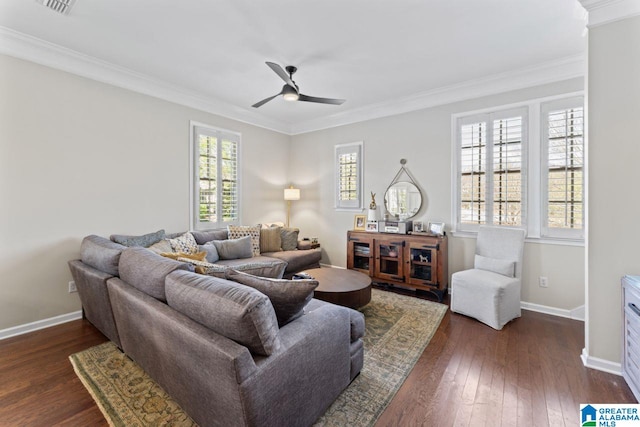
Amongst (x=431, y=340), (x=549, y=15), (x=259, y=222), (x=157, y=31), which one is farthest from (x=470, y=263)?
(x=157, y=31)

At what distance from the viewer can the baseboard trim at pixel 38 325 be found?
2.78m

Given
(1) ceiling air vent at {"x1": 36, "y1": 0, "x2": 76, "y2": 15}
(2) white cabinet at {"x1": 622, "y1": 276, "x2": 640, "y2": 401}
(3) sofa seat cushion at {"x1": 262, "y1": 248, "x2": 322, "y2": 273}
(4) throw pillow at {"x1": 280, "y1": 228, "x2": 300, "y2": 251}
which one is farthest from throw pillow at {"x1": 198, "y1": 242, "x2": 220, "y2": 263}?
(2) white cabinet at {"x1": 622, "y1": 276, "x2": 640, "y2": 401}

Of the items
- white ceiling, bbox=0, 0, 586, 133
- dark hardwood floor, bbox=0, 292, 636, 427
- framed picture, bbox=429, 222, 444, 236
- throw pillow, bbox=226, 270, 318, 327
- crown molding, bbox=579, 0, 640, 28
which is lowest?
dark hardwood floor, bbox=0, 292, 636, 427

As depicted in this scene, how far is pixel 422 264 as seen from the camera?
12.9 ft

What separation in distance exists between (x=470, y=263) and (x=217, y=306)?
3666 millimetres

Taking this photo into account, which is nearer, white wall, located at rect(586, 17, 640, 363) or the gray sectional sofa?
the gray sectional sofa

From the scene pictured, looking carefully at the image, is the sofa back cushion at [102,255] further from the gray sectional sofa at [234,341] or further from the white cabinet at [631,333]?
the white cabinet at [631,333]

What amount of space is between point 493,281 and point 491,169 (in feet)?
5.23

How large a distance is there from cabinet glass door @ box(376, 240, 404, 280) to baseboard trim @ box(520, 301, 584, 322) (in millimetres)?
1540

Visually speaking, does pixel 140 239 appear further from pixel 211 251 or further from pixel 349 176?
pixel 349 176

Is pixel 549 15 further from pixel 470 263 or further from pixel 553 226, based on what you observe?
pixel 470 263

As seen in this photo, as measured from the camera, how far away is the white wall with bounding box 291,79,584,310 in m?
3.34

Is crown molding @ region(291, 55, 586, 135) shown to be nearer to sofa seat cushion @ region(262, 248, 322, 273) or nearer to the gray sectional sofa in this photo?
sofa seat cushion @ region(262, 248, 322, 273)

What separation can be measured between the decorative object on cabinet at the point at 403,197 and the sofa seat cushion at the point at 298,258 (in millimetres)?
1466
